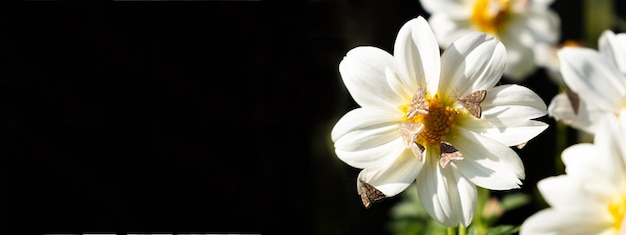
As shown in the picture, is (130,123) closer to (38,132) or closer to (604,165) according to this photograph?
(38,132)


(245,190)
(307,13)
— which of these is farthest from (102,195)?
(307,13)

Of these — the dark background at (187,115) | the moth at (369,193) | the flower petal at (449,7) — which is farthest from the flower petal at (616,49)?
the dark background at (187,115)

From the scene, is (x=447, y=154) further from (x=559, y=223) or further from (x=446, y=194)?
(x=559, y=223)

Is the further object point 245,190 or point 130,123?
point 245,190

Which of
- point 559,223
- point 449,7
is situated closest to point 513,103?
point 559,223

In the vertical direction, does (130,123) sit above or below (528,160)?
above

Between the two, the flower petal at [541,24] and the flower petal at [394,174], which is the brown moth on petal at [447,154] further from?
the flower petal at [541,24]

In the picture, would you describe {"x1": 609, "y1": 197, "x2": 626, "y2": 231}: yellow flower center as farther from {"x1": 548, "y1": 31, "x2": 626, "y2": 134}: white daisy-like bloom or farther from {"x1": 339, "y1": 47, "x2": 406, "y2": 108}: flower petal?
{"x1": 339, "y1": 47, "x2": 406, "y2": 108}: flower petal
